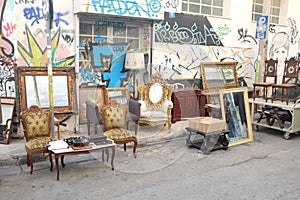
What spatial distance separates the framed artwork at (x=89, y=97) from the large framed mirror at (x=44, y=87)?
0.40 m

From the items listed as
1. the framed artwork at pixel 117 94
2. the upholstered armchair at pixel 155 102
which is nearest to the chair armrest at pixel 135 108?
the upholstered armchair at pixel 155 102

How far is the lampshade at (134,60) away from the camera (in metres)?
6.46

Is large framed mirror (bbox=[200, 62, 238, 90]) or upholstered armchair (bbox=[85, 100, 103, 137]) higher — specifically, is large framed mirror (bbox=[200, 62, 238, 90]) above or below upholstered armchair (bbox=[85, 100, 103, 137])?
above

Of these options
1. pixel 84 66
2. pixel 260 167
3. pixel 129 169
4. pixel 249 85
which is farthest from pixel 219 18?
pixel 129 169

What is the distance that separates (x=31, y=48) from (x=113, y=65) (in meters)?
1.79

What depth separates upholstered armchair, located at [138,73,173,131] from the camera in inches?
233

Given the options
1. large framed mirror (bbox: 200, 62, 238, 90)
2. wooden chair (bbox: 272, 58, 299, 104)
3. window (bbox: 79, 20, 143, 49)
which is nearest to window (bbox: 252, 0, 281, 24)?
large framed mirror (bbox: 200, 62, 238, 90)

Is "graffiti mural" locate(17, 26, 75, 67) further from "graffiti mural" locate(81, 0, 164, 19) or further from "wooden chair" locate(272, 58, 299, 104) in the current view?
"wooden chair" locate(272, 58, 299, 104)

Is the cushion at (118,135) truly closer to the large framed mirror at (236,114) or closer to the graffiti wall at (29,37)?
the graffiti wall at (29,37)

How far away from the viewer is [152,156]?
5.04 m

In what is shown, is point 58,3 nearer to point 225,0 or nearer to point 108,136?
point 108,136

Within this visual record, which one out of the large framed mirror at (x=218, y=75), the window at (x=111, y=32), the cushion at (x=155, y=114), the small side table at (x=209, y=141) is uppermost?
the window at (x=111, y=32)

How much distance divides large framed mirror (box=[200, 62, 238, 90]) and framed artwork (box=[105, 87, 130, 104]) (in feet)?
7.54

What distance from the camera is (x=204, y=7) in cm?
793
